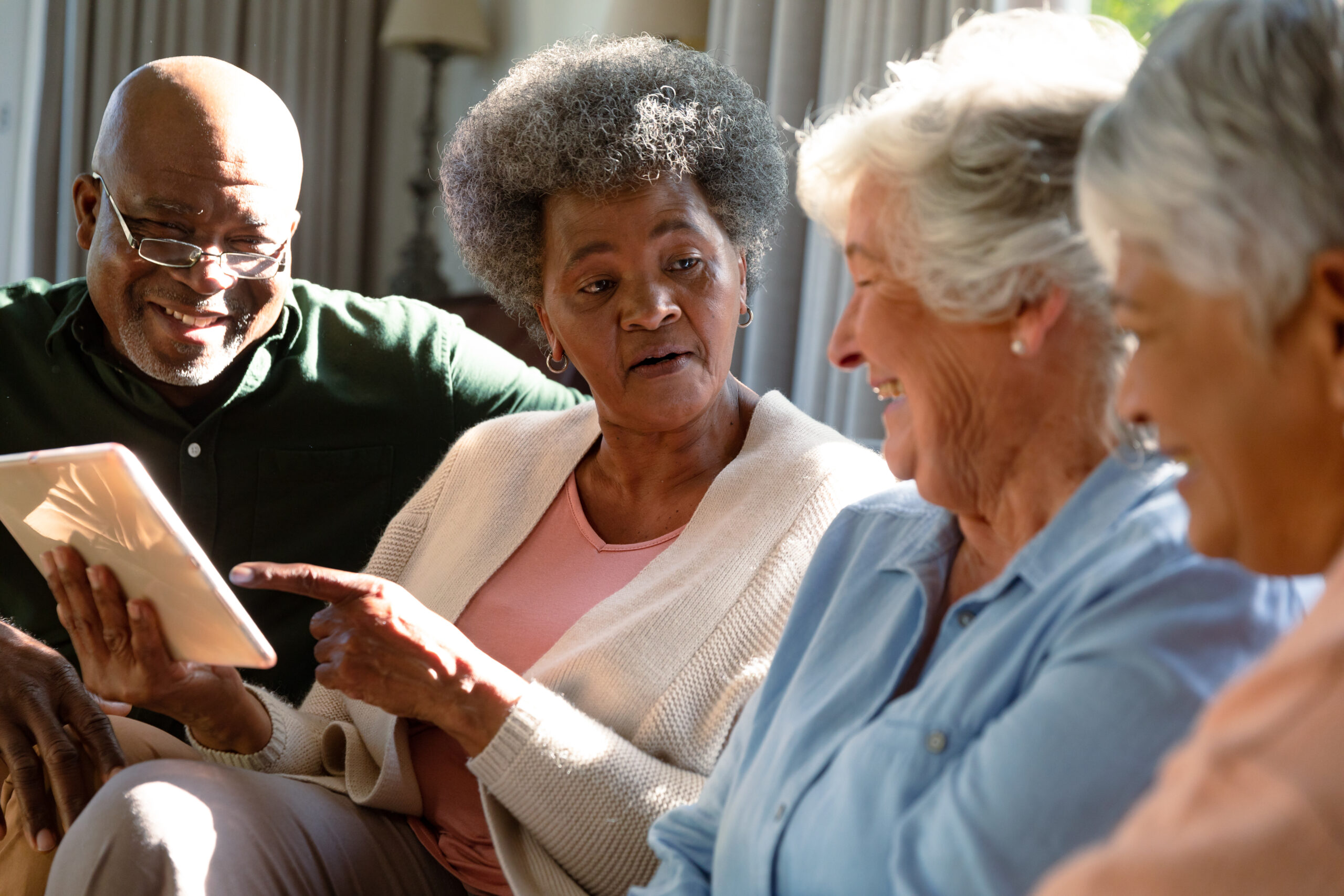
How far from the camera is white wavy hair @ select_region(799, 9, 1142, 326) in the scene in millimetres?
914

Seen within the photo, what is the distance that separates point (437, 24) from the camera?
4.04 m

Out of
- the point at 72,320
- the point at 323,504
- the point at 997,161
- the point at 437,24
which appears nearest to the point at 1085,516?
the point at 997,161

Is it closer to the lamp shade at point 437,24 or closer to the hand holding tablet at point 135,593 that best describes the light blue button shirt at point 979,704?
the hand holding tablet at point 135,593

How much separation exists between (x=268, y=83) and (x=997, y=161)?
3.87 m

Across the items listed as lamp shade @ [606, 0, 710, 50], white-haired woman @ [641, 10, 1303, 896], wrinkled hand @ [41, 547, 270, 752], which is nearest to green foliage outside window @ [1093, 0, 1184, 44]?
lamp shade @ [606, 0, 710, 50]

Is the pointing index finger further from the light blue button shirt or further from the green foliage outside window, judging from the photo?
the green foliage outside window

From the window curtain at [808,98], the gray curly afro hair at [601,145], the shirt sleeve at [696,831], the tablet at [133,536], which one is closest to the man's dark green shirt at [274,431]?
the gray curly afro hair at [601,145]

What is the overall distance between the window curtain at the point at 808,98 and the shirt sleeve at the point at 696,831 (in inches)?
62.9

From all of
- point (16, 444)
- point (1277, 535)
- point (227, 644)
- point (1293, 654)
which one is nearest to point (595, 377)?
point (227, 644)

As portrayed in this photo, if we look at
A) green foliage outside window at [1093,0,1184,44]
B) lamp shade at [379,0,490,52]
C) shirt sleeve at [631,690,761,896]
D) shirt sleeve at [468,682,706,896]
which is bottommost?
shirt sleeve at [468,682,706,896]

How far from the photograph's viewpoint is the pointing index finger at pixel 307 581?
1.28 m

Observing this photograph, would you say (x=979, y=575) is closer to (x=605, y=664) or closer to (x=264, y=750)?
(x=605, y=664)

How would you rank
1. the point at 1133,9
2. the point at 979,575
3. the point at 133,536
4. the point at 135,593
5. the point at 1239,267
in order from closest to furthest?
the point at 1239,267, the point at 979,575, the point at 133,536, the point at 135,593, the point at 1133,9

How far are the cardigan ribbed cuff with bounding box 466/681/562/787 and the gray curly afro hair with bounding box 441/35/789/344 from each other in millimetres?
692
